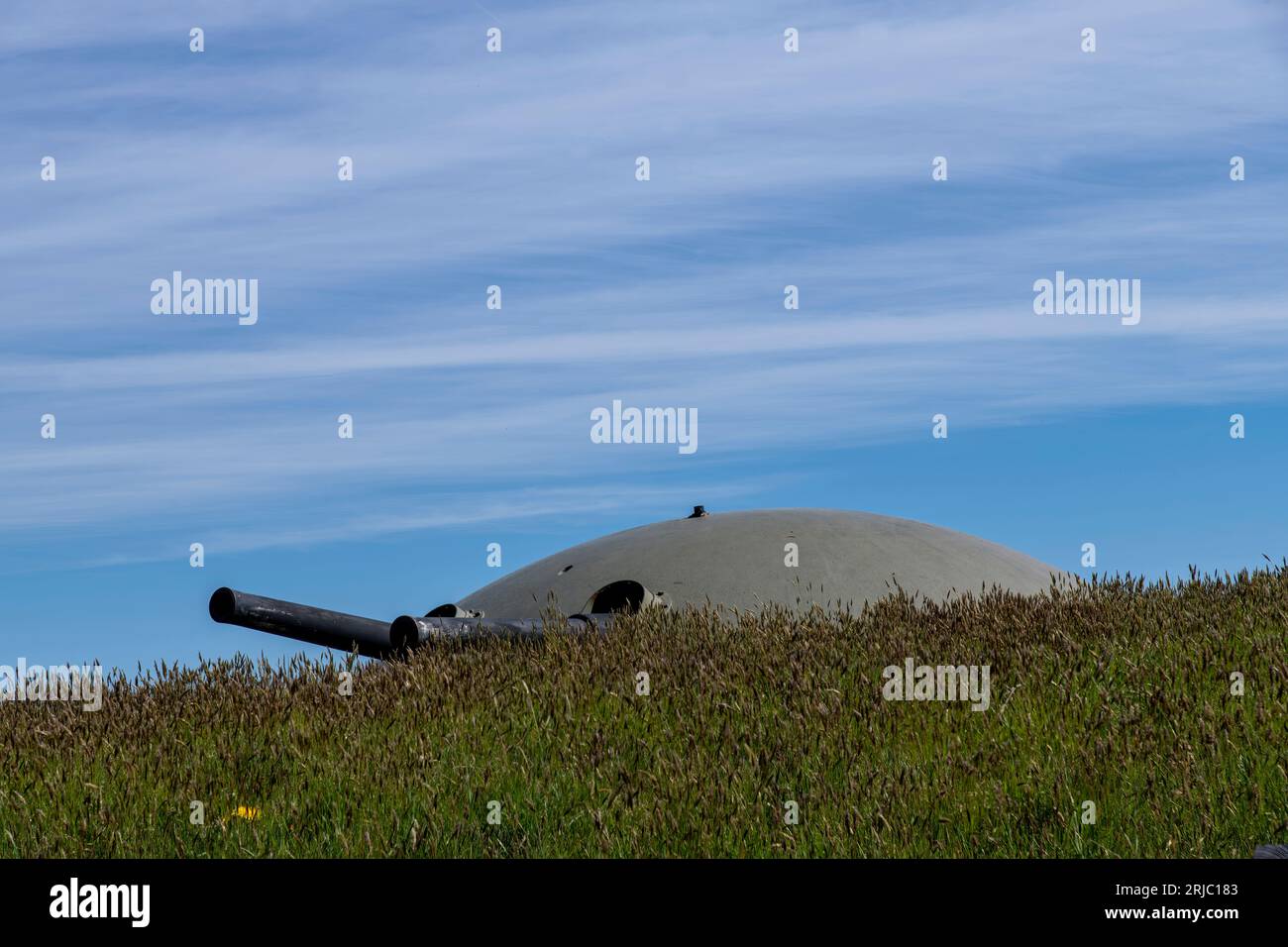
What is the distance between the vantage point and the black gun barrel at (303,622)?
391 inches

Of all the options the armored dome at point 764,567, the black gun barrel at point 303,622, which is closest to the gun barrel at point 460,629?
the black gun barrel at point 303,622

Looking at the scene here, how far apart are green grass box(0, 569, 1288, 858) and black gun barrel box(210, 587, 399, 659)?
1.54 ft

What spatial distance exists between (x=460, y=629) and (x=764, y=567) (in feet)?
11.8

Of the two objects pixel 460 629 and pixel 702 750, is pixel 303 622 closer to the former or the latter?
pixel 460 629

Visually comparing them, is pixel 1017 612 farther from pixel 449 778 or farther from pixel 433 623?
pixel 449 778

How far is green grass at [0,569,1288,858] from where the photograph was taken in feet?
20.1

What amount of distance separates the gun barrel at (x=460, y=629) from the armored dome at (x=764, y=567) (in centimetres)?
136

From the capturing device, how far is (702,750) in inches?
282

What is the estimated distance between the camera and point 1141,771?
21.6 feet
